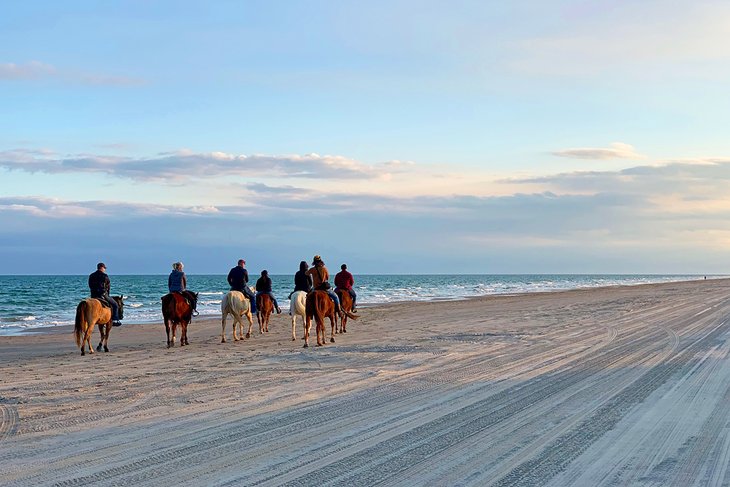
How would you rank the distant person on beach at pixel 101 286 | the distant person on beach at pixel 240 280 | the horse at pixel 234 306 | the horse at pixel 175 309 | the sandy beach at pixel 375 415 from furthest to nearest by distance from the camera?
the distant person on beach at pixel 240 280 < the horse at pixel 234 306 < the horse at pixel 175 309 < the distant person on beach at pixel 101 286 < the sandy beach at pixel 375 415

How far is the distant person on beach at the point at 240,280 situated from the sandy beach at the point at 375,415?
3779 mm

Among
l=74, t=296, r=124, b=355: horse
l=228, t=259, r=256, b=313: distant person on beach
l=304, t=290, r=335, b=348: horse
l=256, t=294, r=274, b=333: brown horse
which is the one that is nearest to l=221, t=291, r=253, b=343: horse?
l=228, t=259, r=256, b=313: distant person on beach

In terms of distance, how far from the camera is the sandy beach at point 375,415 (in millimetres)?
6891

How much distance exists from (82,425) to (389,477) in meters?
4.23

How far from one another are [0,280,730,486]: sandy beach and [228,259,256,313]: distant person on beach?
12.4 feet

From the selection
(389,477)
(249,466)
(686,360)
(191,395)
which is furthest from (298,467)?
(686,360)

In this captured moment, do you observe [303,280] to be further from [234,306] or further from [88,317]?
[88,317]

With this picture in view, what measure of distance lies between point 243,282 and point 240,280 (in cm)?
16

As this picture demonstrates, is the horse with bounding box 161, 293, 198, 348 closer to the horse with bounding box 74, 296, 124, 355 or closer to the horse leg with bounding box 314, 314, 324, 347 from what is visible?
the horse with bounding box 74, 296, 124, 355

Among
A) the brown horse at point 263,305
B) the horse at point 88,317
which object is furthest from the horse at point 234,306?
the horse at point 88,317

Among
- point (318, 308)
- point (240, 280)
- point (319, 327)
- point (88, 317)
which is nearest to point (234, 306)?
point (240, 280)

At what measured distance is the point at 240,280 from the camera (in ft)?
71.7

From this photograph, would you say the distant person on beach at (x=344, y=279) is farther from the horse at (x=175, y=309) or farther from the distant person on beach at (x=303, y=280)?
the horse at (x=175, y=309)

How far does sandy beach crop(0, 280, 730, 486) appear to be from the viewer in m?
6.89
